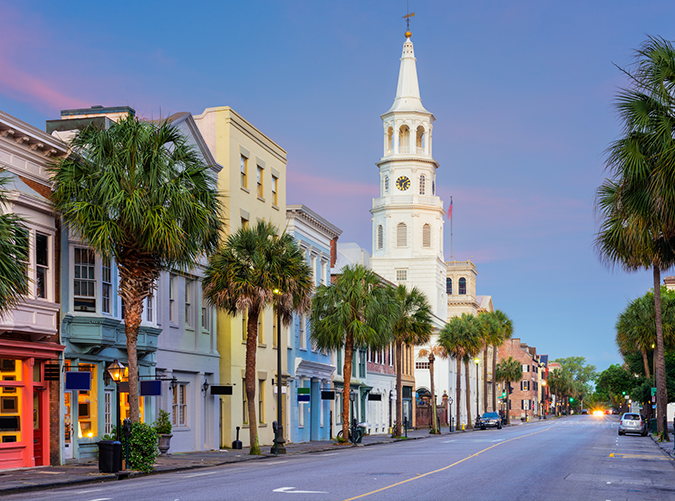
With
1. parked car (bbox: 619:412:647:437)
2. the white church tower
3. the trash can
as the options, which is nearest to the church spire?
the white church tower

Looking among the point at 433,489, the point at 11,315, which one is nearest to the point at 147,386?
the point at 11,315

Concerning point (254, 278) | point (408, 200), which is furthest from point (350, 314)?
point (408, 200)

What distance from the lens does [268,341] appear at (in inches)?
1754

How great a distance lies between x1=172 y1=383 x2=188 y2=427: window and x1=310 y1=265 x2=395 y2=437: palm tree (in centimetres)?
1044

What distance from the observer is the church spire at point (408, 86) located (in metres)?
96.5

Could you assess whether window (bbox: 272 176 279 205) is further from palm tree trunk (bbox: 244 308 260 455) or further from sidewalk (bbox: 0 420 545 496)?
sidewalk (bbox: 0 420 545 496)

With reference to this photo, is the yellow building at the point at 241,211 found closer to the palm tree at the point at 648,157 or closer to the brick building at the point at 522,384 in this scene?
the palm tree at the point at 648,157

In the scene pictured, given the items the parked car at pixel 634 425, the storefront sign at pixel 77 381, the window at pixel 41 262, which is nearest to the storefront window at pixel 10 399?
the storefront sign at pixel 77 381

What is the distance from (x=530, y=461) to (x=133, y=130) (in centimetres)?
1597

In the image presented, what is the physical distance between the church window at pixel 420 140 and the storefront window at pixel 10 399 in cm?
7622

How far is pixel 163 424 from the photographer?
3155 centimetres

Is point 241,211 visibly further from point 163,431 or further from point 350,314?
point 163,431

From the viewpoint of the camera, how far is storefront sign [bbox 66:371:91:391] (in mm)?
26656

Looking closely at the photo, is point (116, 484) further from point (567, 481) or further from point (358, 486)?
point (567, 481)
